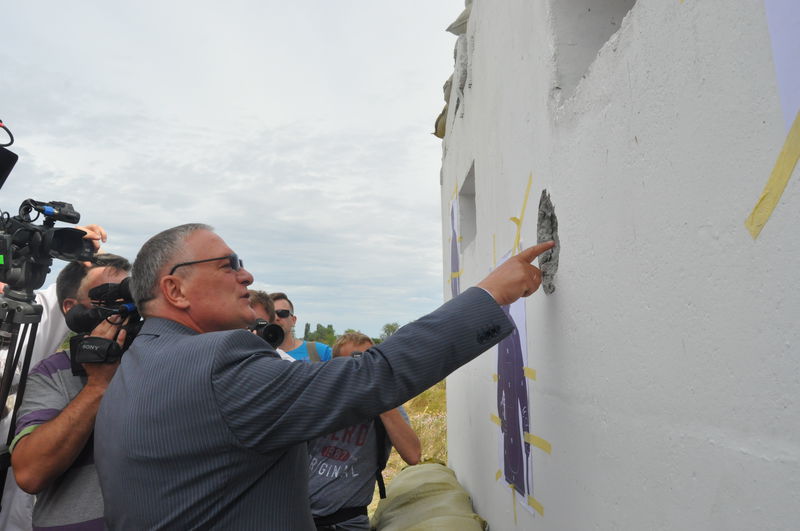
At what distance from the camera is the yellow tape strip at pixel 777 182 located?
0.75 m

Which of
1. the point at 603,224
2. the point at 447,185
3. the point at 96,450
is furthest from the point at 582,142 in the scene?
→ the point at 447,185

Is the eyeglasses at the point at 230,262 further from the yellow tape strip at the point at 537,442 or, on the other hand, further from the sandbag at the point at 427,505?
the sandbag at the point at 427,505

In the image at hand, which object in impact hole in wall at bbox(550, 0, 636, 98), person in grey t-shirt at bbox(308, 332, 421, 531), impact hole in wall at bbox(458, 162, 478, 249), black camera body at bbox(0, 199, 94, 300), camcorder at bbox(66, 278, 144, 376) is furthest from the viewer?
impact hole in wall at bbox(458, 162, 478, 249)

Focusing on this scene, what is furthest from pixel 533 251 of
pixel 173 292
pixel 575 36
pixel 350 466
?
pixel 350 466

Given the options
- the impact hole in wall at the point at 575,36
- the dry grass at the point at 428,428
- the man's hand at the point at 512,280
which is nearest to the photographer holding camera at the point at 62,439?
the man's hand at the point at 512,280

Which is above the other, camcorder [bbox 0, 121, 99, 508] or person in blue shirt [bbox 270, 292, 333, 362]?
camcorder [bbox 0, 121, 99, 508]

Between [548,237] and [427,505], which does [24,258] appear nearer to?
[548,237]

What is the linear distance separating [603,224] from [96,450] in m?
1.52

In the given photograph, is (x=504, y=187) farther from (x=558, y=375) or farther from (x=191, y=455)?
(x=191, y=455)

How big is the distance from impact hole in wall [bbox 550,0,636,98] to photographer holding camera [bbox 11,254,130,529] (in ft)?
5.44

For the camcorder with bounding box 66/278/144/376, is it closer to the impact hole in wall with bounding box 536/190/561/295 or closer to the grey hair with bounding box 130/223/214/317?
the grey hair with bounding box 130/223/214/317

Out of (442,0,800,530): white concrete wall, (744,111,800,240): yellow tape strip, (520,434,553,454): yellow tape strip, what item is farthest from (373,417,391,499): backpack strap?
(744,111,800,240): yellow tape strip

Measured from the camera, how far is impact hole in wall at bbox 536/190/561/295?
5.76 feet

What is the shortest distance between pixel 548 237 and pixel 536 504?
2.96 ft
